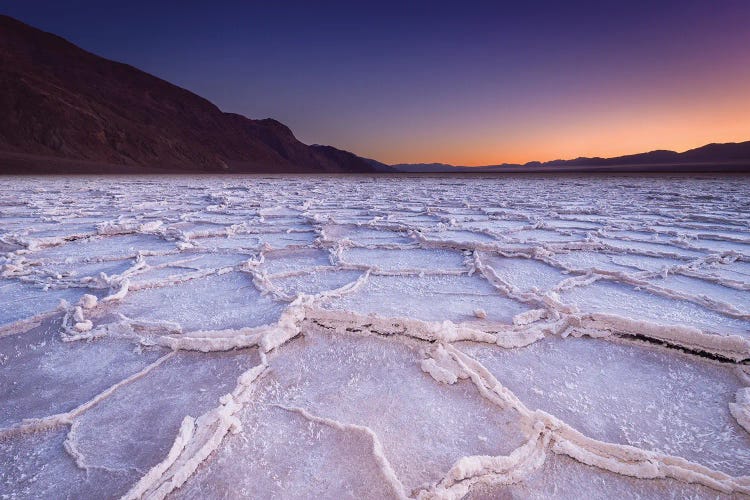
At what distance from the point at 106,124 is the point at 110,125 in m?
0.33

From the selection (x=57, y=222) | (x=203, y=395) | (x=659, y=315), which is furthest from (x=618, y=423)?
(x=57, y=222)

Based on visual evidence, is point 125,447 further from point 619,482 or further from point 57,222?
point 57,222

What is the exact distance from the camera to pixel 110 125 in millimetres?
32438

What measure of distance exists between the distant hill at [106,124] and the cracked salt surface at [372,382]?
2495 centimetres

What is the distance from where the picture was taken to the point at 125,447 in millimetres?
921

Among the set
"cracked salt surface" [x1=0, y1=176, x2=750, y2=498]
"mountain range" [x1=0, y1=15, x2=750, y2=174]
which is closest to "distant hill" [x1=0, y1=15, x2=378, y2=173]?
"mountain range" [x1=0, y1=15, x2=750, y2=174]

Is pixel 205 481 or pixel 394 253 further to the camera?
pixel 394 253

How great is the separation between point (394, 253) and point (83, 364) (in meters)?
2.00

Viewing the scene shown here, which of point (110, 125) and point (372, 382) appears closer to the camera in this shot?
point (372, 382)

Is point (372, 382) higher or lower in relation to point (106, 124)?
lower

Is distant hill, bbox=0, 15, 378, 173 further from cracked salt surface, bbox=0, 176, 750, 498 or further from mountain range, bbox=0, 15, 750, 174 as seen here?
cracked salt surface, bbox=0, 176, 750, 498

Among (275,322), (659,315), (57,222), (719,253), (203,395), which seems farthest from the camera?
(57,222)

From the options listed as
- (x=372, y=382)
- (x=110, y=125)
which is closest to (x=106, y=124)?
(x=110, y=125)

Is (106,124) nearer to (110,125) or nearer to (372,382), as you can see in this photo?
(110,125)
